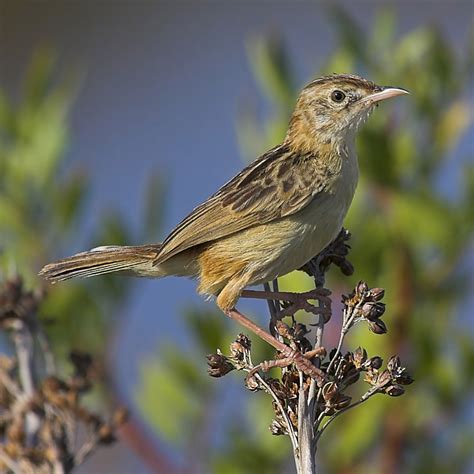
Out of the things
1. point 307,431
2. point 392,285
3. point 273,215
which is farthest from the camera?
point 392,285

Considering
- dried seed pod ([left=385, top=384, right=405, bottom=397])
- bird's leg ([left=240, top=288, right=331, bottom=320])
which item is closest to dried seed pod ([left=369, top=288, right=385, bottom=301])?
bird's leg ([left=240, top=288, right=331, bottom=320])

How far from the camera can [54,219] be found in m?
4.55

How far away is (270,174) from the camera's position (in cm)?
384

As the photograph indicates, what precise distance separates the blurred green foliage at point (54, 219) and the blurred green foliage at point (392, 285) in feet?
1.25

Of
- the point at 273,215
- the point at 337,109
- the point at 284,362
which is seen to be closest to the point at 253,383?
the point at 284,362

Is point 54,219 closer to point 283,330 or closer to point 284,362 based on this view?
point 283,330

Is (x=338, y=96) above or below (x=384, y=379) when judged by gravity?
above

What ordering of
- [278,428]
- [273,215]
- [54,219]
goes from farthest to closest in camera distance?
[54,219] < [273,215] < [278,428]

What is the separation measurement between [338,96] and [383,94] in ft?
0.60

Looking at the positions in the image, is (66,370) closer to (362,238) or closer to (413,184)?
(362,238)

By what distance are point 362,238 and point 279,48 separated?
89cm

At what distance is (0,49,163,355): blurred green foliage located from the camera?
4.50 meters

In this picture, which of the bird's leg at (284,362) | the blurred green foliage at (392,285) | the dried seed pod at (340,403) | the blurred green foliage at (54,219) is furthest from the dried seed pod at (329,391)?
the blurred green foliage at (54,219)

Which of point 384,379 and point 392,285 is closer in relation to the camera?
point 384,379
